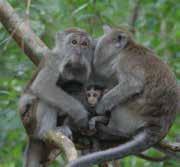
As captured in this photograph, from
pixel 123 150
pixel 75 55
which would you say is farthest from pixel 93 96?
pixel 123 150

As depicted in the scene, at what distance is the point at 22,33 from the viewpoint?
8.48 m

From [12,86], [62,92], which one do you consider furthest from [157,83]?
[12,86]

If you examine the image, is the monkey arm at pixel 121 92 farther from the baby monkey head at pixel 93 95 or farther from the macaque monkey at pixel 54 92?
the macaque monkey at pixel 54 92

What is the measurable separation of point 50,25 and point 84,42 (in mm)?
2497

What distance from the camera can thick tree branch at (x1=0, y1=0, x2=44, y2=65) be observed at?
8.38m

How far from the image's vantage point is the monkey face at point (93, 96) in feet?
25.2

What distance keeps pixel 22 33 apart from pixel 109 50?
124cm

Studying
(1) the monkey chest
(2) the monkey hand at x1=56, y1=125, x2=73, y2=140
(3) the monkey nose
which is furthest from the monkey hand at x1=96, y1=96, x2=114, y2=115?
(3) the monkey nose

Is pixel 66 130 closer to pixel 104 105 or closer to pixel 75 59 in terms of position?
pixel 104 105

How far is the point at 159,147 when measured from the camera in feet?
25.6

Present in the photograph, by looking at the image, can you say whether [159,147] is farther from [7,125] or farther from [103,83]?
[7,125]

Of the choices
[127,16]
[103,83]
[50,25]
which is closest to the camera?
[103,83]

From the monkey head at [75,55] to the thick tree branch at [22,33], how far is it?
0.58m

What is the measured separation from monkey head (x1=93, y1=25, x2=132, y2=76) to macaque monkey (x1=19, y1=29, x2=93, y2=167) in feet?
0.42
